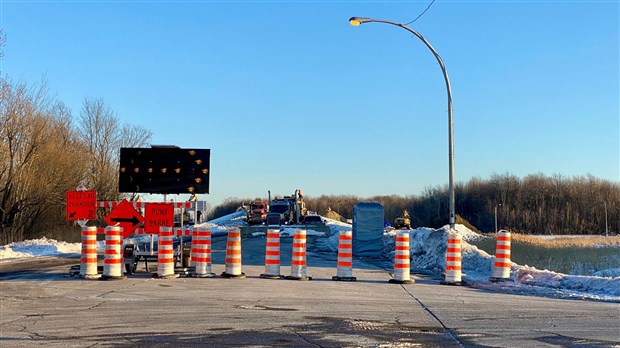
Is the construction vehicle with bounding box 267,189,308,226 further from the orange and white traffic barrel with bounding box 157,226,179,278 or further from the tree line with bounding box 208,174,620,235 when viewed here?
the orange and white traffic barrel with bounding box 157,226,179,278

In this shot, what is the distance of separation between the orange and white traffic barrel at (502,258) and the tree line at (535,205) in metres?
61.3

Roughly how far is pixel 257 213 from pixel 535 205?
43.2 metres

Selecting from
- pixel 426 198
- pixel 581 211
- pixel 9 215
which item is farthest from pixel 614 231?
pixel 9 215

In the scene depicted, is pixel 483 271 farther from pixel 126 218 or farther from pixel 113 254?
pixel 113 254

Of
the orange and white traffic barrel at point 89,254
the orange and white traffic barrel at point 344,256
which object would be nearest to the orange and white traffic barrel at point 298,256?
the orange and white traffic barrel at point 344,256

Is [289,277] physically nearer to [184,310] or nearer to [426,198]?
[184,310]

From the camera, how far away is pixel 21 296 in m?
13.8

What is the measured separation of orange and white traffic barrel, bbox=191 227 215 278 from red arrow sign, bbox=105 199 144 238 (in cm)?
170

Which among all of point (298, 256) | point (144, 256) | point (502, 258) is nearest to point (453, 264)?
point (502, 258)

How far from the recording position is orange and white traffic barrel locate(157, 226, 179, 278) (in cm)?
1653

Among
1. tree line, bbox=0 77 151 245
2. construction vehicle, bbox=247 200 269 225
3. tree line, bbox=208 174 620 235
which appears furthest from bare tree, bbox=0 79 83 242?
tree line, bbox=208 174 620 235

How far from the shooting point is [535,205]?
92188 millimetres

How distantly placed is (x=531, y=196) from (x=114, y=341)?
9060cm

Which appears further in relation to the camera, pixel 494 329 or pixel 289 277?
pixel 289 277
